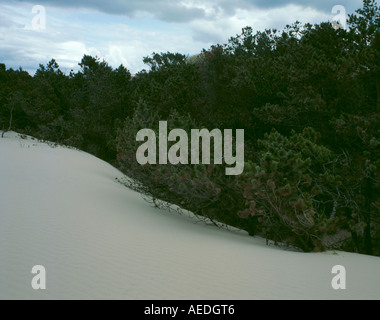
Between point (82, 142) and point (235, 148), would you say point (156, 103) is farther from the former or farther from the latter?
point (82, 142)

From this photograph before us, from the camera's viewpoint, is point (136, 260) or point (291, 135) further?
point (291, 135)

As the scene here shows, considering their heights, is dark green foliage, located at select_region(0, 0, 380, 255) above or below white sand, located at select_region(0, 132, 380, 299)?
above

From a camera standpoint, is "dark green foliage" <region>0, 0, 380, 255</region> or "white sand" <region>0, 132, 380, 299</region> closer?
"white sand" <region>0, 132, 380, 299</region>

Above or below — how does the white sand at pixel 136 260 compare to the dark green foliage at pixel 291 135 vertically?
below

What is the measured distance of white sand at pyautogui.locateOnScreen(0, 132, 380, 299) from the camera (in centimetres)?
513

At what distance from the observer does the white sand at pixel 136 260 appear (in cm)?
513

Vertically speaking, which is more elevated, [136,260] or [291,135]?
[291,135]

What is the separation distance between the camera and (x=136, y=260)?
20.5ft

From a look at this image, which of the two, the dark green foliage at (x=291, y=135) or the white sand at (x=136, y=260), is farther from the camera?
the dark green foliage at (x=291, y=135)
